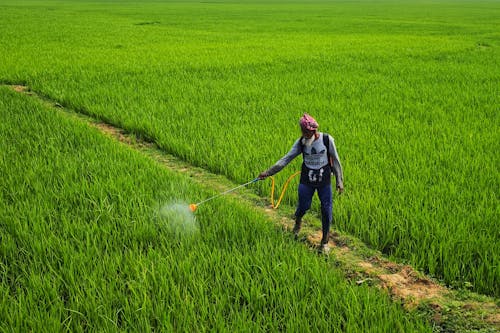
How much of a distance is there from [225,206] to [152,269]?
0.96 meters

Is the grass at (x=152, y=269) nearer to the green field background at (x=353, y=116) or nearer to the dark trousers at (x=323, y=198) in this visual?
the dark trousers at (x=323, y=198)

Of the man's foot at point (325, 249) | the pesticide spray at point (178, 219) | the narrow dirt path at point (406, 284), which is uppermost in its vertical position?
the pesticide spray at point (178, 219)

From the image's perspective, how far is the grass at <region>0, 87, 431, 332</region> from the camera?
2.07 metres

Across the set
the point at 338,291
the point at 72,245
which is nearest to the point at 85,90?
the point at 72,245

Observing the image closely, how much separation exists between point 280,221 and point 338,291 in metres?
1.02

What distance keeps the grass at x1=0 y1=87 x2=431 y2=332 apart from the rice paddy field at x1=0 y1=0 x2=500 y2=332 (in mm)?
12

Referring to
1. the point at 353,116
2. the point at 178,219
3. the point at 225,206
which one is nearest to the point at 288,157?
the point at 225,206

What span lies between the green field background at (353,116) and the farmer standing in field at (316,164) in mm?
506

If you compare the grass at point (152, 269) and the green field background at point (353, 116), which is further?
the green field background at point (353, 116)

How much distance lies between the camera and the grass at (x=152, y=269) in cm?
207

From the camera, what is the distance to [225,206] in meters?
3.22

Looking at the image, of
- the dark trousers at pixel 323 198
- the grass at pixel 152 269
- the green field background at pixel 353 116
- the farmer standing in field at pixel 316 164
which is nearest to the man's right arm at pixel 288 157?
the farmer standing in field at pixel 316 164

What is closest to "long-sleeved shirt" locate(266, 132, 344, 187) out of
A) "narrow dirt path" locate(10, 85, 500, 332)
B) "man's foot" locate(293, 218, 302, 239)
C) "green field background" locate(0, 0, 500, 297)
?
"man's foot" locate(293, 218, 302, 239)

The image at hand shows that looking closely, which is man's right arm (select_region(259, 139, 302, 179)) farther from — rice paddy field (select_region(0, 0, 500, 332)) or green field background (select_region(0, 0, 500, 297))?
green field background (select_region(0, 0, 500, 297))
